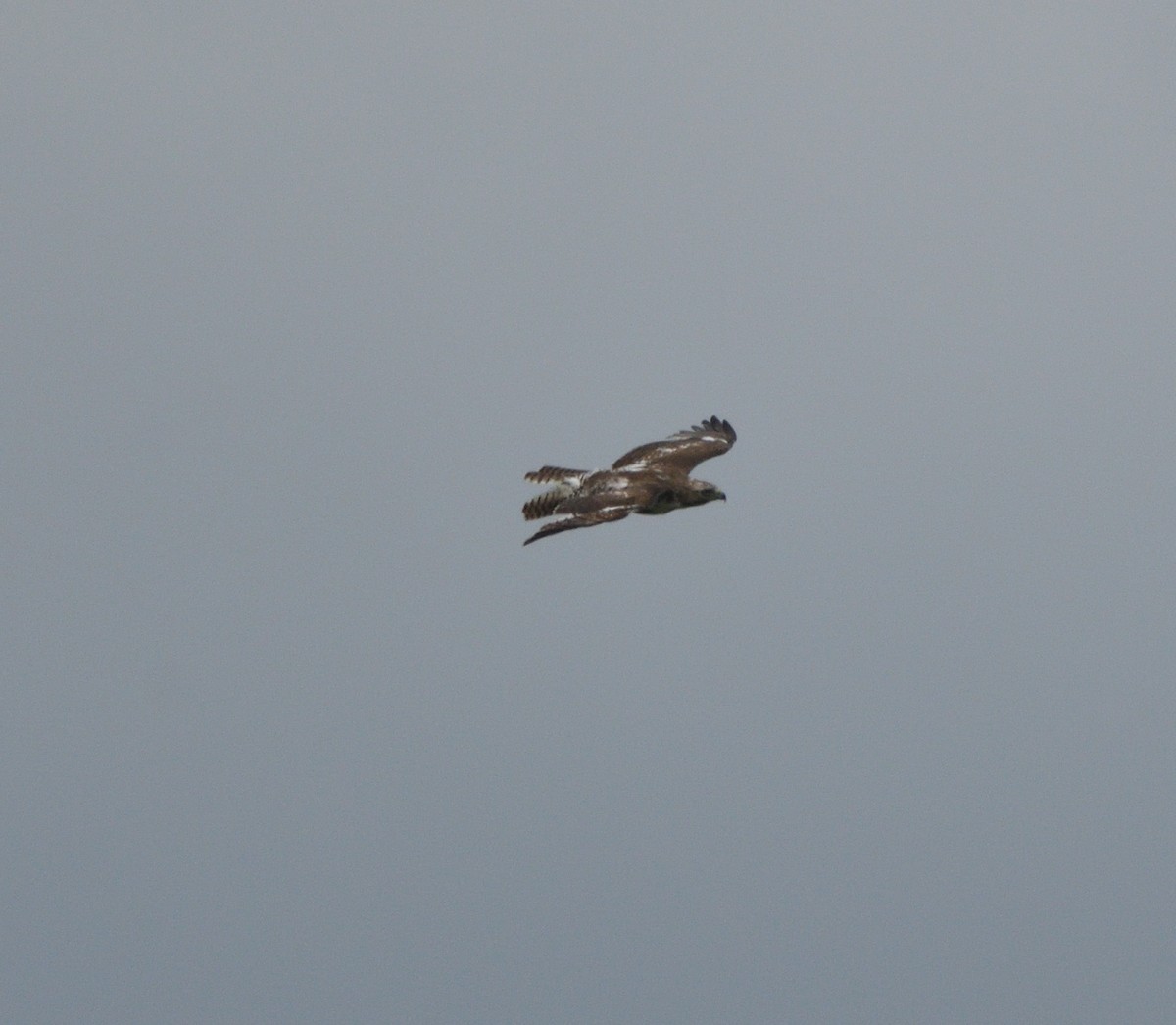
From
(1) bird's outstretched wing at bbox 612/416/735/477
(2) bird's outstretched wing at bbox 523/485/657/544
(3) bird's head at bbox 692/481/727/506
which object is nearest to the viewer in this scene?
(2) bird's outstretched wing at bbox 523/485/657/544

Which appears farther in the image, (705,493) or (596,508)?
(705,493)

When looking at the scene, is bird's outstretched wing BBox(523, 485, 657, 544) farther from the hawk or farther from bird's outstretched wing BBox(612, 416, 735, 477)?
bird's outstretched wing BBox(612, 416, 735, 477)

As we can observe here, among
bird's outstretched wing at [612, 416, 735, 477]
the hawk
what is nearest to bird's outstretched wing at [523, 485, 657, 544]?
the hawk

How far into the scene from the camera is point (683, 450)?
1678 inches

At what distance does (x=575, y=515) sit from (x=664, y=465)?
5909 mm

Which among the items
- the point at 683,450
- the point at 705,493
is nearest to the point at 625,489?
the point at 705,493

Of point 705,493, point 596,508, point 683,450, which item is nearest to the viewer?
point 596,508

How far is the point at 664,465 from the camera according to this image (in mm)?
41219

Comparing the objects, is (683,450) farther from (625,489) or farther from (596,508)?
(596,508)

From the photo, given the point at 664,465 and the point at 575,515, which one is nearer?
the point at 575,515

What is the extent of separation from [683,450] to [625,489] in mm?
4435

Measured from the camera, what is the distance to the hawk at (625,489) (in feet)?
121

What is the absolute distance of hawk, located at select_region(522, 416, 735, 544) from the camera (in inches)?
1452

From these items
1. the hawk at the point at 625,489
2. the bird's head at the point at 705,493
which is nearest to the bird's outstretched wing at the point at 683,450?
the hawk at the point at 625,489
